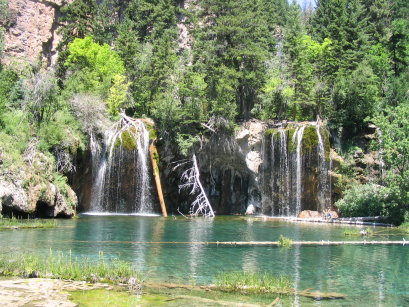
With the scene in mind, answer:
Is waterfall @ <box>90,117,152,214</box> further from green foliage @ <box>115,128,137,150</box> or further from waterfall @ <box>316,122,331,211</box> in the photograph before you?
waterfall @ <box>316,122,331,211</box>

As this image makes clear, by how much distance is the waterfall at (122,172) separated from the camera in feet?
119

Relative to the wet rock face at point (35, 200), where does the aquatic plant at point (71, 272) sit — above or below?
below

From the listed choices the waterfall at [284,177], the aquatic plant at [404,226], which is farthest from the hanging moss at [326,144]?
the aquatic plant at [404,226]

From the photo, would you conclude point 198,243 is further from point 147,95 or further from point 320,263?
point 147,95

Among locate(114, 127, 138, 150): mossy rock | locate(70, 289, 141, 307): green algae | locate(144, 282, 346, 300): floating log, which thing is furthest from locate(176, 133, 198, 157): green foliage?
locate(70, 289, 141, 307): green algae

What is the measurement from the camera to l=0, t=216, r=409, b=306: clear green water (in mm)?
12594

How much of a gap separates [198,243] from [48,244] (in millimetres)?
6041

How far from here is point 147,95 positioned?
43094mm

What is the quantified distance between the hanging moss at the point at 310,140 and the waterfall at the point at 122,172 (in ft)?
40.8

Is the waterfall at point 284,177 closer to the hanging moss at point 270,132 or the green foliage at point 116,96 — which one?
the hanging moss at point 270,132

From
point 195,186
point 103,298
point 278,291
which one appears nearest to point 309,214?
point 195,186

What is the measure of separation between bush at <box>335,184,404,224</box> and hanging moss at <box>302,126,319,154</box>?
4705 mm

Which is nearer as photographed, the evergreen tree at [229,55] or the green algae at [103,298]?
the green algae at [103,298]

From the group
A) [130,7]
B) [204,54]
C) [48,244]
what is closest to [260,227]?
[48,244]
